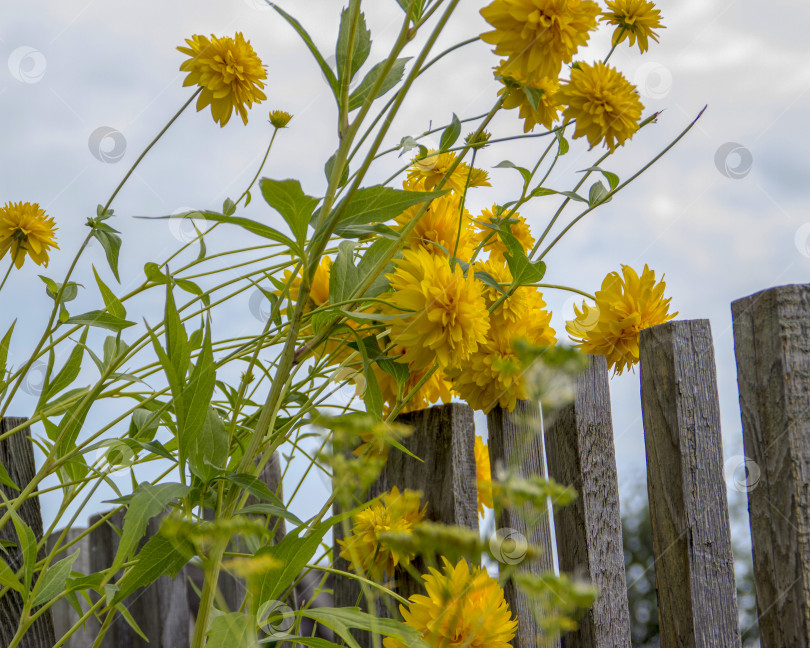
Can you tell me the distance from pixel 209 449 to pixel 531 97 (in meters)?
0.44

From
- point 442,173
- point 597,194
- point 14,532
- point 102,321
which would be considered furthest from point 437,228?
point 14,532

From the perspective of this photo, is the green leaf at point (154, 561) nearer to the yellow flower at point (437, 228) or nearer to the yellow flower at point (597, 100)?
the yellow flower at point (437, 228)

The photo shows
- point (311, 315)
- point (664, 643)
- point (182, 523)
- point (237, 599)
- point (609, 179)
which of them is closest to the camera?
point (182, 523)

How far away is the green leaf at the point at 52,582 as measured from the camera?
31.0 inches

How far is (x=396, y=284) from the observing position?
→ 28.9 inches

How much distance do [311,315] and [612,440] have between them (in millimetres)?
553

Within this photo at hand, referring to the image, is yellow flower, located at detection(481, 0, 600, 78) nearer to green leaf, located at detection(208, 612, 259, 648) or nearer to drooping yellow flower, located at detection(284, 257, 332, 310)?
drooping yellow flower, located at detection(284, 257, 332, 310)

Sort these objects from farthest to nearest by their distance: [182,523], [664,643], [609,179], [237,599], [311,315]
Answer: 1. [237,599]
2. [664,643]
3. [609,179]
4. [311,315]
5. [182,523]

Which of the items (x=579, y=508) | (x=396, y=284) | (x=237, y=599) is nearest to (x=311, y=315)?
(x=396, y=284)

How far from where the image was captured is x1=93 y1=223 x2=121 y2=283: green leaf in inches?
37.2

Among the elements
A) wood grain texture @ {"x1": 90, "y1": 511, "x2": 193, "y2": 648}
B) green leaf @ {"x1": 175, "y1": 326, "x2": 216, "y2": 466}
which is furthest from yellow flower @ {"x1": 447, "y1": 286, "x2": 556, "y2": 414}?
wood grain texture @ {"x1": 90, "y1": 511, "x2": 193, "y2": 648}

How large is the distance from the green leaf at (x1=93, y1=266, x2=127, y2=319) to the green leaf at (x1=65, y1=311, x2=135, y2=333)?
11 mm

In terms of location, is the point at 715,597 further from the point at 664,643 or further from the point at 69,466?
the point at 69,466

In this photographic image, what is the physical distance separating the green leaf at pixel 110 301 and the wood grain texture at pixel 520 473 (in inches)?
20.7
